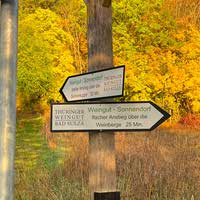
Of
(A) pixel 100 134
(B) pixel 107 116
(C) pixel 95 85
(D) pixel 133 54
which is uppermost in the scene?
(D) pixel 133 54

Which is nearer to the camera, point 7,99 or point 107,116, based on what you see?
point 7,99

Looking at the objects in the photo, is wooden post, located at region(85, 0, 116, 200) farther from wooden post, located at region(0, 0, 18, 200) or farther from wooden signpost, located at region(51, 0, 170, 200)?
wooden post, located at region(0, 0, 18, 200)

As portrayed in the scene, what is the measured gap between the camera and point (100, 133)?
3299 millimetres

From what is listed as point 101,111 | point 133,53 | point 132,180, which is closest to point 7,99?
point 101,111

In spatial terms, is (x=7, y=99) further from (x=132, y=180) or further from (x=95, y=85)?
(x=132, y=180)

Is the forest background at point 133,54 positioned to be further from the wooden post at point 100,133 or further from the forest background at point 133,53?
the wooden post at point 100,133

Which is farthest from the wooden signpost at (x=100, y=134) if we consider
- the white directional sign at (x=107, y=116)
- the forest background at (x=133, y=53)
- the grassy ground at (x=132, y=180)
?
the forest background at (x=133, y=53)

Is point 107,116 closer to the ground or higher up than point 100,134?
higher up

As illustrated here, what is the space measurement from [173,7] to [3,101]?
2845 centimetres

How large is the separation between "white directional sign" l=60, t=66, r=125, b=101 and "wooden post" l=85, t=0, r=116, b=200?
0.10 metres

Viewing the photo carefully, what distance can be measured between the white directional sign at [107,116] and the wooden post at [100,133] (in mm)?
108

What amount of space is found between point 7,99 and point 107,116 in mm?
815

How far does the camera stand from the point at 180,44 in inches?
968

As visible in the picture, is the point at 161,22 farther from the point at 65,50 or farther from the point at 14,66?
the point at 14,66
